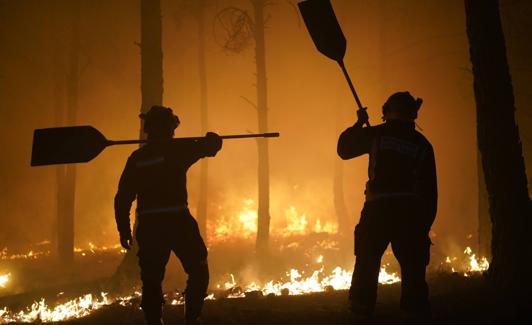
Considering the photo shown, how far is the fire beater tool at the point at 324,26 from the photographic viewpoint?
5688mm

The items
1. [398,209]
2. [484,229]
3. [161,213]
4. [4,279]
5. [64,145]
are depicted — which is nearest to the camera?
[398,209]

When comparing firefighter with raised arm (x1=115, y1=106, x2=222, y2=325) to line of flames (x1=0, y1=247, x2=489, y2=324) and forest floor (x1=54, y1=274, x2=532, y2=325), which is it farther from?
line of flames (x1=0, y1=247, x2=489, y2=324)

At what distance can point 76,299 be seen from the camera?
10.5 meters

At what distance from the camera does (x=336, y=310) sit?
5812 millimetres

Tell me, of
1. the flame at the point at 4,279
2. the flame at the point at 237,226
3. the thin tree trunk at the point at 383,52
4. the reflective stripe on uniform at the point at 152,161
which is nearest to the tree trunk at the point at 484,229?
the reflective stripe on uniform at the point at 152,161

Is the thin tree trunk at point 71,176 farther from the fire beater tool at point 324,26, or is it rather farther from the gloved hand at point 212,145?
the fire beater tool at point 324,26

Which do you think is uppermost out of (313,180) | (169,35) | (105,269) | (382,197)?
(169,35)

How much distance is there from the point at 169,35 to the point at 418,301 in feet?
85.3

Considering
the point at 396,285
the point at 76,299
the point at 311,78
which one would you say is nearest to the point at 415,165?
the point at 396,285

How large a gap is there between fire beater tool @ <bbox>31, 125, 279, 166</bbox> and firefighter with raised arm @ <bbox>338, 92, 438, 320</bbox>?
160 cm

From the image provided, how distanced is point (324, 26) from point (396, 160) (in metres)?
2.32

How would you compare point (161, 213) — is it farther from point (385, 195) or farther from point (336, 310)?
point (336, 310)

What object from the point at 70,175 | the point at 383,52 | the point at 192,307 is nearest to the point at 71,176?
the point at 70,175

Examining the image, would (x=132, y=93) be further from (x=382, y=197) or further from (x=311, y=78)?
(x=382, y=197)
